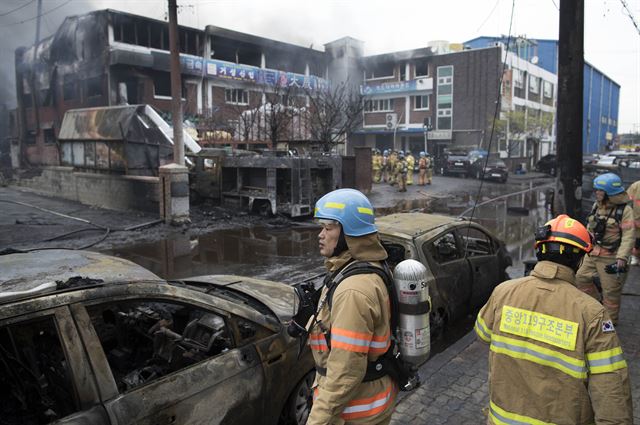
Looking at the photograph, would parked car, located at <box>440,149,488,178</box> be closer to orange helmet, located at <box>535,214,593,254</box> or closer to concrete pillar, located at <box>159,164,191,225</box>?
concrete pillar, located at <box>159,164,191,225</box>

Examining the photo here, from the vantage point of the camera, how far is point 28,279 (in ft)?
8.51

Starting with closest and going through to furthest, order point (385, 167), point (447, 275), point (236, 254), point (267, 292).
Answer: point (267, 292) < point (447, 275) < point (236, 254) < point (385, 167)

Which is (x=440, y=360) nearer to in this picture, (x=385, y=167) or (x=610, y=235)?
(x=610, y=235)

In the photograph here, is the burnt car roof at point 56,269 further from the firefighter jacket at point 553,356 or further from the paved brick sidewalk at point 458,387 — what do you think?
the paved brick sidewalk at point 458,387

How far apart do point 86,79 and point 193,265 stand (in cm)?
2205

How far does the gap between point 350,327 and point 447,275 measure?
136 inches

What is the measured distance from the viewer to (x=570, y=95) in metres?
5.42

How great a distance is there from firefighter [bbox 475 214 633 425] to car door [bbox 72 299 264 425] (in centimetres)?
139

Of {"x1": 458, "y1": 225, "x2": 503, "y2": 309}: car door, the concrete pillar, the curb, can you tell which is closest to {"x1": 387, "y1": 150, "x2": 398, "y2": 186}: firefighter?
the concrete pillar

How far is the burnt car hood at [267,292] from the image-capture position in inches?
132

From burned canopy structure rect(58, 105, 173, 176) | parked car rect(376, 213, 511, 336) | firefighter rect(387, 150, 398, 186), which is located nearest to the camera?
parked car rect(376, 213, 511, 336)

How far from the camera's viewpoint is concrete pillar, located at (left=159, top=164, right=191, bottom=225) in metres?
11.8

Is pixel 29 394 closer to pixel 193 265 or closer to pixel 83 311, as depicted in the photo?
pixel 83 311

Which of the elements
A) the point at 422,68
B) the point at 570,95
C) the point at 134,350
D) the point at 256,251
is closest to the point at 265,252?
the point at 256,251
